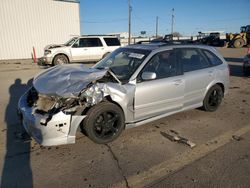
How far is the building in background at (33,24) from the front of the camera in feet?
69.4

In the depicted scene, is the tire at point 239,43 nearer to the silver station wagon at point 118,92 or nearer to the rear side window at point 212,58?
the rear side window at point 212,58

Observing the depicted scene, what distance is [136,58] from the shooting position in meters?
4.51

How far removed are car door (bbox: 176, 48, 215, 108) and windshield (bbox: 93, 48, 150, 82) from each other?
0.89 metres

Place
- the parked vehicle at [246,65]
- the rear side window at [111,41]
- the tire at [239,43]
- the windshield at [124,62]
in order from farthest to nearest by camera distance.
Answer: the tire at [239,43] < the rear side window at [111,41] < the parked vehicle at [246,65] < the windshield at [124,62]

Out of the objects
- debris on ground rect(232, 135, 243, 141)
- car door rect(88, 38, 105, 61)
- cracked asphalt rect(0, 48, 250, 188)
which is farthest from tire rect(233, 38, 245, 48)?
debris on ground rect(232, 135, 243, 141)

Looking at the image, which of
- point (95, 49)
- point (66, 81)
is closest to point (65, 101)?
point (66, 81)

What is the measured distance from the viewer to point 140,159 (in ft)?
11.6

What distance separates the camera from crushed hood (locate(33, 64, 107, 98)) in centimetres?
363

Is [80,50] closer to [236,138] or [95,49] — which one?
[95,49]

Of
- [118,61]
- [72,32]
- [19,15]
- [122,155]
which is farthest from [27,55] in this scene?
[122,155]

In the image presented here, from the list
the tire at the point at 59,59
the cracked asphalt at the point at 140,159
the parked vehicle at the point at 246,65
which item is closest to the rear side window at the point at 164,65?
the cracked asphalt at the point at 140,159

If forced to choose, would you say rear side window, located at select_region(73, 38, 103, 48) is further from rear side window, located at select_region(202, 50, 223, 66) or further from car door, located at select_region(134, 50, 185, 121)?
car door, located at select_region(134, 50, 185, 121)

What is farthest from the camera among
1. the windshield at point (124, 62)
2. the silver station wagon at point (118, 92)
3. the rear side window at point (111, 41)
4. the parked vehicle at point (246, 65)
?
the rear side window at point (111, 41)

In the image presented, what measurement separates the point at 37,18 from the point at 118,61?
67.4 feet
